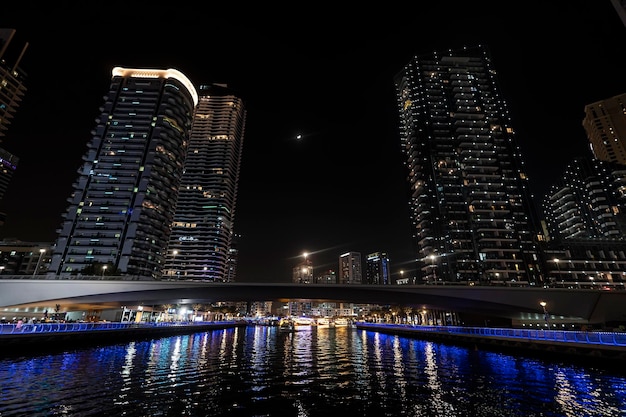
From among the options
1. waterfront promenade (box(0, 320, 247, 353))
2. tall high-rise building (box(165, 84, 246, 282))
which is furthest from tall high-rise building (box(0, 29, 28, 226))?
waterfront promenade (box(0, 320, 247, 353))

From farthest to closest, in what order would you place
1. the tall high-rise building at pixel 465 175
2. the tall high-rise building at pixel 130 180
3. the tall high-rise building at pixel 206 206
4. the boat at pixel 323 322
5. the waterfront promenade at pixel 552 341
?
the boat at pixel 323 322, the tall high-rise building at pixel 206 206, the tall high-rise building at pixel 465 175, the tall high-rise building at pixel 130 180, the waterfront promenade at pixel 552 341

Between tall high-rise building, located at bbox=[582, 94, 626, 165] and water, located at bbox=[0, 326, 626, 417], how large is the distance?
194629 millimetres

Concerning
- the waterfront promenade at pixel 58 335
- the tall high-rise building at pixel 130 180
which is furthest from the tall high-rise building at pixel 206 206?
the waterfront promenade at pixel 58 335

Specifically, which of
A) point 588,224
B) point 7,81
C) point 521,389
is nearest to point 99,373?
point 521,389

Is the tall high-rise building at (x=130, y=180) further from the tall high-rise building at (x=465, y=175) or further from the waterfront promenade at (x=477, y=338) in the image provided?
the tall high-rise building at (x=465, y=175)

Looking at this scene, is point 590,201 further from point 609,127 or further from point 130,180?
point 130,180

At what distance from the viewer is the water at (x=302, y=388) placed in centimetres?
1444

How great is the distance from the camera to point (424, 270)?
123125 mm

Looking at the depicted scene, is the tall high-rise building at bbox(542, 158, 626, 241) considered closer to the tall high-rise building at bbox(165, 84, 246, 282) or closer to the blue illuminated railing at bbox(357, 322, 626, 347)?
the blue illuminated railing at bbox(357, 322, 626, 347)

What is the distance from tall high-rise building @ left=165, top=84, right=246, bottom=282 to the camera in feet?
520

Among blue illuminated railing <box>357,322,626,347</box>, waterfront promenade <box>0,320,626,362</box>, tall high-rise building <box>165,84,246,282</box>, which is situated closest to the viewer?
blue illuminated railing <box>357,322,626,347</box>

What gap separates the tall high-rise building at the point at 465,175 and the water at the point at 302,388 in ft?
289

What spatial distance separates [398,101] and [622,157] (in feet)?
392

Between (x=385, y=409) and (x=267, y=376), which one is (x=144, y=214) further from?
(x=385, y=409)
